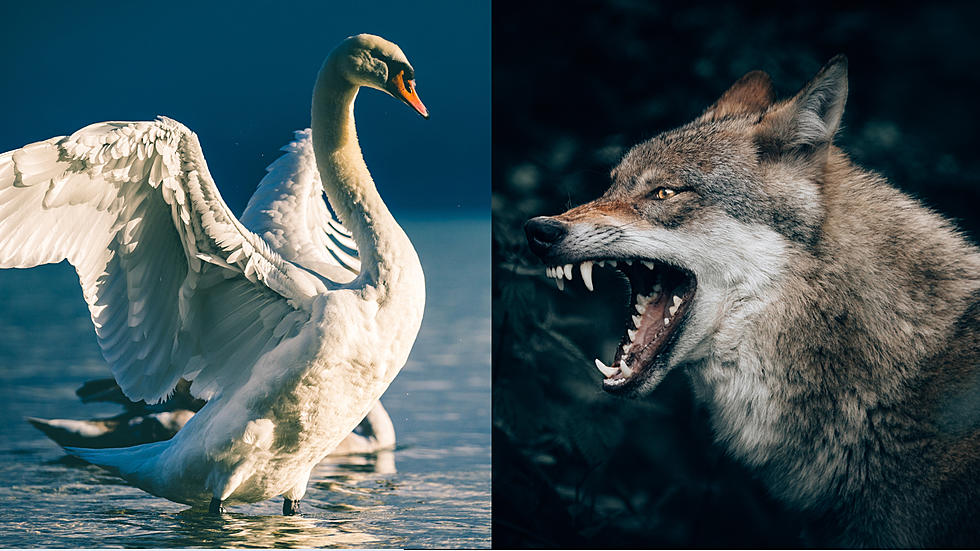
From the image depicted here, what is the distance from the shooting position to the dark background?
226cm

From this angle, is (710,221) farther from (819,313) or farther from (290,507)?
(290,507)

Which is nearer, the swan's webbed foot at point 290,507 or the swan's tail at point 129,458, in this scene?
the swan's tail at point 129,458

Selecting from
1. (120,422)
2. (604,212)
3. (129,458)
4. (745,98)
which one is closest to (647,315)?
(604,212)

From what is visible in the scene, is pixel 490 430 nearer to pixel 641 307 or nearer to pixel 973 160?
pixel 641 307

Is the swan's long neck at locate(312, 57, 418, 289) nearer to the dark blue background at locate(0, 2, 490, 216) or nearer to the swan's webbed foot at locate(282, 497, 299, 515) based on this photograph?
the dark blue background at locate(0, 2, 490, 216)

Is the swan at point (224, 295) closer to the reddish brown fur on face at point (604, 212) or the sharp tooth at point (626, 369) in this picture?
the reddish brown fur on face at point (604, 212)

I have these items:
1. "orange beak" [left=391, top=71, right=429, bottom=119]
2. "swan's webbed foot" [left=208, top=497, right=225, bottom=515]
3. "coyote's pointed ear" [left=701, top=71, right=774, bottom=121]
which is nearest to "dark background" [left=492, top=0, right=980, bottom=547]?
"coyote's pointed ear" [left=701, top=71, right=774, bottom=121]

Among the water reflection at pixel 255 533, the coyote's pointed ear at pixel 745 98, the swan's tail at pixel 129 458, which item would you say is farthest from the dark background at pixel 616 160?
the swan's tail at pixel 129 458

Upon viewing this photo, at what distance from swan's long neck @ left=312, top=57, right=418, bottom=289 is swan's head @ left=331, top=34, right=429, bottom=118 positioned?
1.5 inches

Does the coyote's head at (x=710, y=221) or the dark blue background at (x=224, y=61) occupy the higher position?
the dark blue background at (x=224, y=61)

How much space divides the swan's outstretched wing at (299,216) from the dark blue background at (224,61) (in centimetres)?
10

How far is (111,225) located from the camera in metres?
2.32

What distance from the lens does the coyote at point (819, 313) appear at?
2139 mm

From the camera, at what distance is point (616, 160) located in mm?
2389
